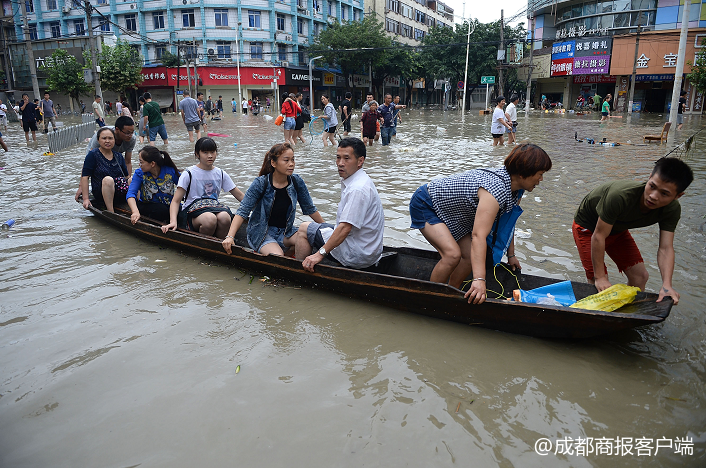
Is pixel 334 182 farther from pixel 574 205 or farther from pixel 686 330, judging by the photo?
pixel 686 330

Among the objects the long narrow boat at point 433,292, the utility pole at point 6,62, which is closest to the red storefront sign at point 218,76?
the utility pole at point 6,62

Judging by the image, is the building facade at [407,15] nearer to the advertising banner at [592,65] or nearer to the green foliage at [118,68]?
the advertising banner at [592,65]

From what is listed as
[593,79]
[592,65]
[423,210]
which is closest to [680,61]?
[423,210]

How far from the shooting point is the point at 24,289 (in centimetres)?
466

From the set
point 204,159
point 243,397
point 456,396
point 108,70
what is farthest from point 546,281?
point 108,70

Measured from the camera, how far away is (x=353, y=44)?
4644cm

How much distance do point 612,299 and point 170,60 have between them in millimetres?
47365

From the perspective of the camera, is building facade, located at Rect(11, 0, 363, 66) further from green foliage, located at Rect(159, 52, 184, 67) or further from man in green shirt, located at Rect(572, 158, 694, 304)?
man in green shirt, located at Rect(572, 158, 694, 304)

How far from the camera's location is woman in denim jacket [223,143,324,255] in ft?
15.1

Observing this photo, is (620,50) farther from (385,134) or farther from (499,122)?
(385,134)

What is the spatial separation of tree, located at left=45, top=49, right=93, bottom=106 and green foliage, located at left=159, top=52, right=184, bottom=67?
704 centimetres

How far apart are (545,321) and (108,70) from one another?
44842 mm

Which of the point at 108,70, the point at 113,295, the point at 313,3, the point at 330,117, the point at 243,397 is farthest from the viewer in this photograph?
the point at 313,3

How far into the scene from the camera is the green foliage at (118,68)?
39.6 meters
